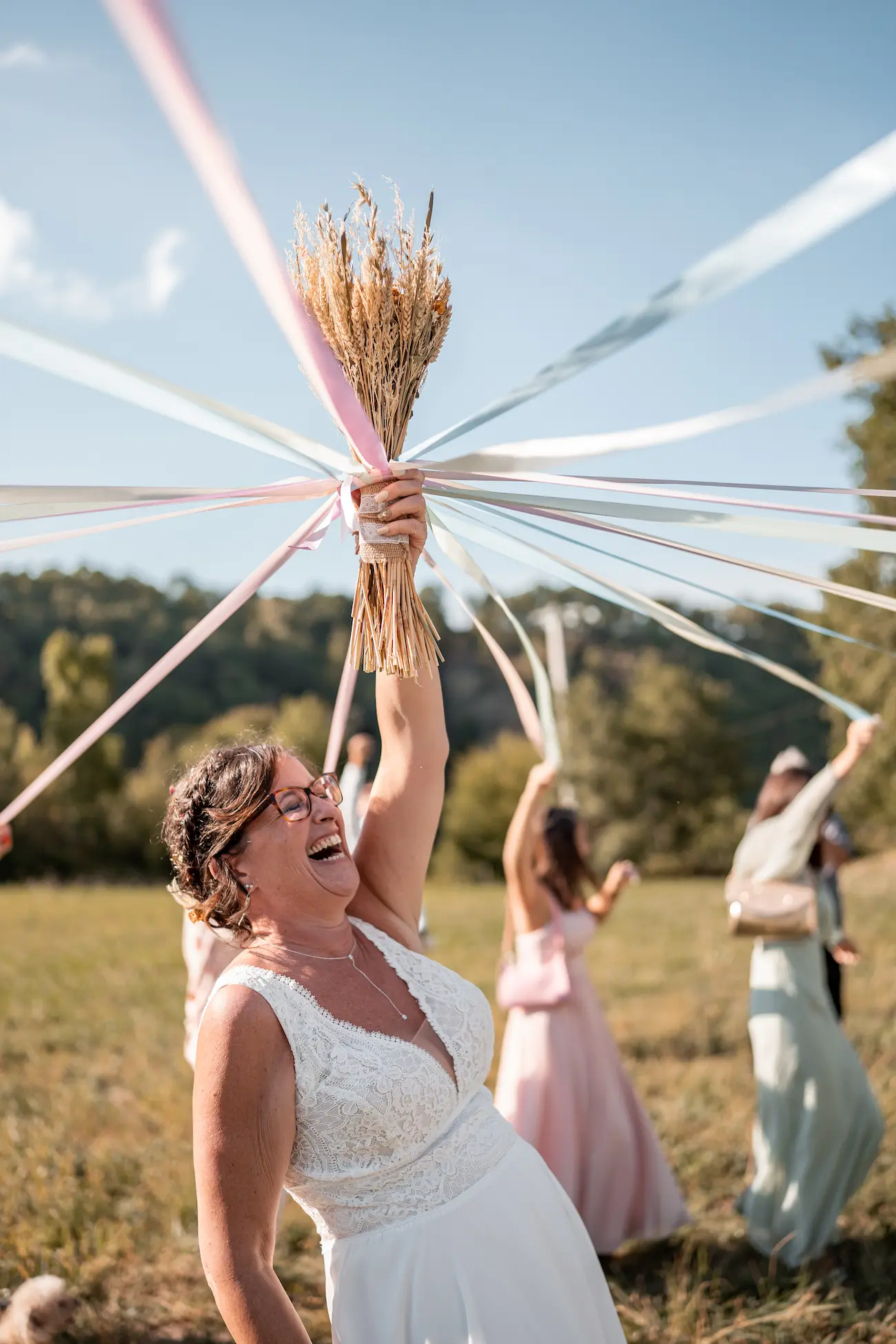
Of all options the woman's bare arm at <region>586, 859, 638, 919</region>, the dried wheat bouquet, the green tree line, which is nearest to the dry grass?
the dried wheat bouquet

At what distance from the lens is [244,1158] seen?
71.5 inches

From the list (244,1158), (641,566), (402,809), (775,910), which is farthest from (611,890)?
(244,1158)

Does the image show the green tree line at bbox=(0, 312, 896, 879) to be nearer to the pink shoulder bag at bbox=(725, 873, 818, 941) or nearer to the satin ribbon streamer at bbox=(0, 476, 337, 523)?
the pink shoulder bag at bbox=(725, 873, 818, 941)

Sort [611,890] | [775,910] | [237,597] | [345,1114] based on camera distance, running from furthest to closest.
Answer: [611,890] → [775,910] → [237,597] → [345,1114]

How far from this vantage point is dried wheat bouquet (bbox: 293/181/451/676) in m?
2.15

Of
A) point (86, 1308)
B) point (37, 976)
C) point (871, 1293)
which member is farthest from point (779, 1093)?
point (37, 976)

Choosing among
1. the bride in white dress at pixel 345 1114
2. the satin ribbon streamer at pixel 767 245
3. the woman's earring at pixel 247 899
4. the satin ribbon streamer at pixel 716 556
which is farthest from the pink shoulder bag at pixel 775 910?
the satin ribbon streamer at pixel 767 245

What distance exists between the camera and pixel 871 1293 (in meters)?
4.37

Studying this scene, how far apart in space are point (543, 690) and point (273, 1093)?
1944mm

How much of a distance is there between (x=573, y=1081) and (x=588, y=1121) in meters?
0.20

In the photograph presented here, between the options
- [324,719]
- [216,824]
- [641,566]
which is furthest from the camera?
[324,719]

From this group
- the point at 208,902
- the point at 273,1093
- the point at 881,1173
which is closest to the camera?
the point at 273,1093

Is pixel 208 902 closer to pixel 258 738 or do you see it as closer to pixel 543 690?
pixel 258 738

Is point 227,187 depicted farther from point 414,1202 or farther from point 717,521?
point 414,1202
